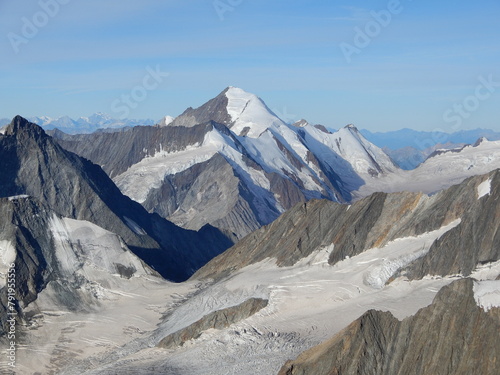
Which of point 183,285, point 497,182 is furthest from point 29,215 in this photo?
point 497,182

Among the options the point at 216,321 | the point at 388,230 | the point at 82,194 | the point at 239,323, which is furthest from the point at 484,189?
the point at 82,194

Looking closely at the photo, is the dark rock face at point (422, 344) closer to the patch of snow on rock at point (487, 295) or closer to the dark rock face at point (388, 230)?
the patch of snow on rock at point (487, 295)

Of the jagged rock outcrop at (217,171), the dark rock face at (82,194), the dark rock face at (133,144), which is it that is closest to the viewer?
the dark rock face at (82,194)

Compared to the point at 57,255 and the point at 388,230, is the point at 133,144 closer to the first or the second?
the point at 57,255

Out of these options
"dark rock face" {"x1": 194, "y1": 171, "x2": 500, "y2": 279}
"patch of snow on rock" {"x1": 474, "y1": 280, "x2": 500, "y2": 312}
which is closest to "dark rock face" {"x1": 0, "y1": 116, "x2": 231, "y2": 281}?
"dark rock face" {"x1": 194, "y1": 171, "x2": 500, "y2": 279}

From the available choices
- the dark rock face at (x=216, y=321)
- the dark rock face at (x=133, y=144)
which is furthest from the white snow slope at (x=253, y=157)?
the dark rock face at (x=216, y=321)

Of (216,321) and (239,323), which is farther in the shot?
(216,321)
